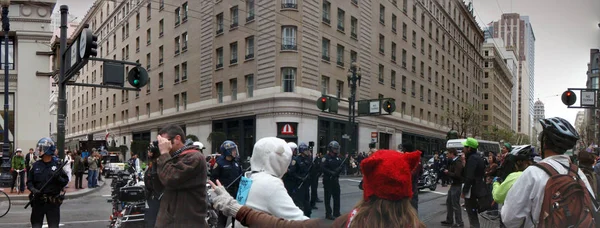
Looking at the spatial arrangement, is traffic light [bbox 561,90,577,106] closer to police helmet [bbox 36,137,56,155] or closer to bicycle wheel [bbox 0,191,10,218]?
police helmet [bbox 36,137,56,155]

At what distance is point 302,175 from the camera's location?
36.4 feet

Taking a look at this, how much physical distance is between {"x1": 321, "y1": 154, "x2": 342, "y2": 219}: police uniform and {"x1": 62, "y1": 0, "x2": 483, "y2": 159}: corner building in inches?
695

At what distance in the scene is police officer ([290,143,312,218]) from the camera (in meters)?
10.8

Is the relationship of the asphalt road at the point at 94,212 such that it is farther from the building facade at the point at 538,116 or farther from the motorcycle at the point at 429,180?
the building facade at the point at 538,116

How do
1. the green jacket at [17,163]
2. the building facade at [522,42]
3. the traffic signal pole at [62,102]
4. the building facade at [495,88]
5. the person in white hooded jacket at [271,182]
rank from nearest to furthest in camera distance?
1. the person in white hooded jacket at [271,182]
2. the traffic signal pole at [62,102]
3. the building facade at [522,42]
4. the green jacket at [17,163]
5. the building facade at [495,88]

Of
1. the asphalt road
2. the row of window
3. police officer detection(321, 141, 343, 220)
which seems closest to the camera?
the asphalt road

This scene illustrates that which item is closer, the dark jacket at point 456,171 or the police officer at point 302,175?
the dark jacket at point 456,171

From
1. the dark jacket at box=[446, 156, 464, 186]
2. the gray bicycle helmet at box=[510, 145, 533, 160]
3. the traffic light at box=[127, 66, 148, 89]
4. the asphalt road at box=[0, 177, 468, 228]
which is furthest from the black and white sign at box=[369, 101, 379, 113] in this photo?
the gray bicycle helmet at box=[510, 145, 533, 160]

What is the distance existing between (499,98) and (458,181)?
4247 centimetres

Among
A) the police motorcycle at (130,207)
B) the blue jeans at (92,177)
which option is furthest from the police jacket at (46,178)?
the blue jeans at (92,177)

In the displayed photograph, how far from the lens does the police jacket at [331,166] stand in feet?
35.4

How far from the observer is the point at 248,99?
3017 centimetres

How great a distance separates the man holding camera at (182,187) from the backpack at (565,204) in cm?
263

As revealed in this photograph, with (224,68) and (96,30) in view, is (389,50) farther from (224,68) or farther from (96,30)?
(96,30)
